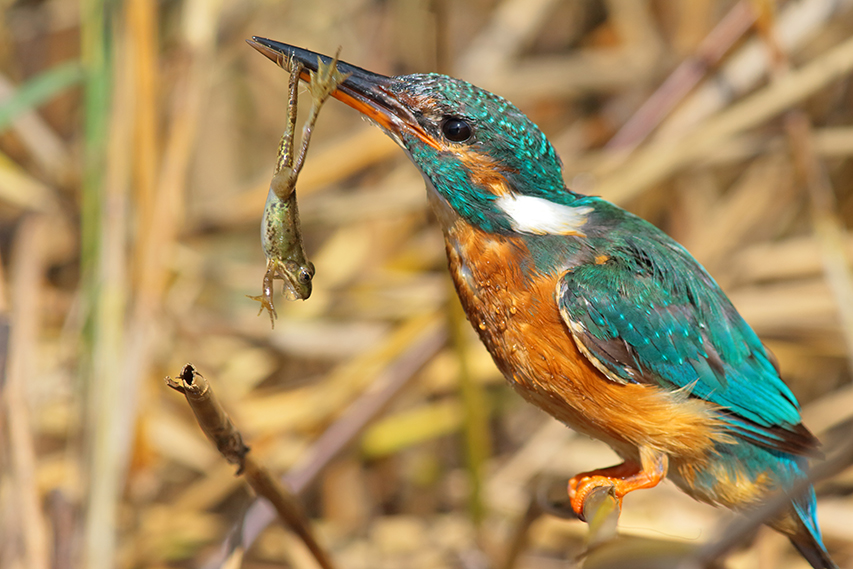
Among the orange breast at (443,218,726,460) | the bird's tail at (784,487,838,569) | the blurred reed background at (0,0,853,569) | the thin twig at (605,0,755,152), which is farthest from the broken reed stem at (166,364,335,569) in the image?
the thin twig at (605,0,755,152)

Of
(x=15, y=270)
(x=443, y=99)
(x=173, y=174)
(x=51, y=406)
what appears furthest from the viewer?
(x=51, y=406)

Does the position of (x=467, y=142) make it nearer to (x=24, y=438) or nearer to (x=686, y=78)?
(x=24, y=438)

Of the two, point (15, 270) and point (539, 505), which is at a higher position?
point (15, 270)

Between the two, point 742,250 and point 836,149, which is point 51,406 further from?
point 836,149

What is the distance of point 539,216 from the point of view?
1.67 meters

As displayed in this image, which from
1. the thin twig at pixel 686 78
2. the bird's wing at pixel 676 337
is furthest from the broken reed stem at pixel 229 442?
the thin twig at pixel 686 78

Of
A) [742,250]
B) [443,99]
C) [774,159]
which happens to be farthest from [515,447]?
[443,99]

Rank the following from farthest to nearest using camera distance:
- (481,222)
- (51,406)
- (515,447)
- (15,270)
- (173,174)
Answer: (515,447) < (51,406) < (15,270) < (173,174) < (481,222)

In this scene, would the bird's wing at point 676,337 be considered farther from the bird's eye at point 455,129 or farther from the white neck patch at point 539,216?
the bird's eye at point 455,129

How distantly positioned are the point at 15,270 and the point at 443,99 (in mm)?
2025

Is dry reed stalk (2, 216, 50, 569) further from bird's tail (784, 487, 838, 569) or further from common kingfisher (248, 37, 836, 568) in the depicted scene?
bird's tail (784, 487, 838, 569)

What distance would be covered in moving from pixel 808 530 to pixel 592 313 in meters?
0.71

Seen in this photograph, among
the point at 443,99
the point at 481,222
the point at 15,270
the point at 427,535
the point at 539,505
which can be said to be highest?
the point at 15,270

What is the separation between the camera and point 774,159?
317 cm
